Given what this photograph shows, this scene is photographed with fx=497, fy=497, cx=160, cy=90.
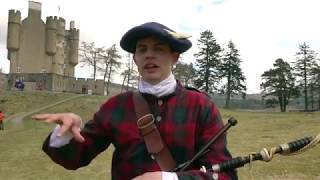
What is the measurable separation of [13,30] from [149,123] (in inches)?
3334

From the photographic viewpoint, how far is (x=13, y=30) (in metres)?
83.3

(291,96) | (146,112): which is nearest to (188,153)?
(146,112)

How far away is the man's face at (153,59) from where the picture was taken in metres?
3.00

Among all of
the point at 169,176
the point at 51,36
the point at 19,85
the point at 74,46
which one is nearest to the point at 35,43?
the point at 51,36

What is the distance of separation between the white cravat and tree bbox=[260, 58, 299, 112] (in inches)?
2865

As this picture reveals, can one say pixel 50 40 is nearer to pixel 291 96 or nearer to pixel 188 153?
pixel 291 96

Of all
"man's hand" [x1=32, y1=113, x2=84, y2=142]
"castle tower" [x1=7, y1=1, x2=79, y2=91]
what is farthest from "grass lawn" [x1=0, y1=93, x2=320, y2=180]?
"castle tower" [x1=7, y1=1, x2=79, y2=91]

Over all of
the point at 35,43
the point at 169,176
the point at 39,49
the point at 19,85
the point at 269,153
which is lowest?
the point at 169,176

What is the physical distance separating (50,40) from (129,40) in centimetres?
8567

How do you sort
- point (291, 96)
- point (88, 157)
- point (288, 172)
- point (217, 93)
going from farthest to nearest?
point (217, 93) < point (291, 96) < point (288, 172) < point (88, 157)

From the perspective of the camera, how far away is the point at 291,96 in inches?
2980

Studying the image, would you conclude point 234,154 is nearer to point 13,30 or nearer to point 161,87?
point 161,87

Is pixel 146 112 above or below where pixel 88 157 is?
above

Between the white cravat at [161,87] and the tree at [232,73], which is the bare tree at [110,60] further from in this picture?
the white cravat at [161,87]
